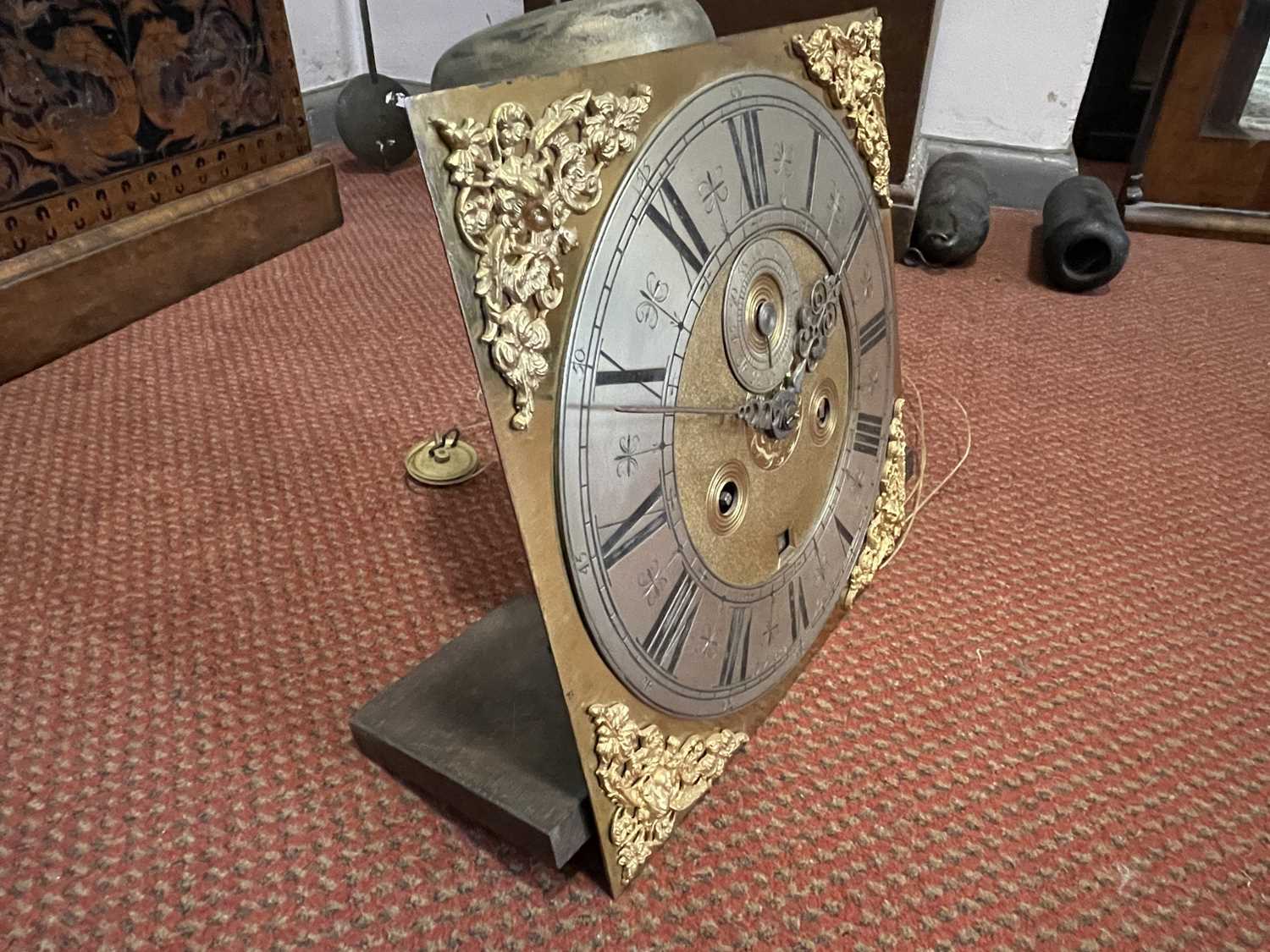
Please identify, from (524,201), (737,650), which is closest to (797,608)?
(737,650)

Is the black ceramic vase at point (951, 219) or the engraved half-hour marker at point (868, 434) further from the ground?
the engraved half-hour marker at point (868, 434)

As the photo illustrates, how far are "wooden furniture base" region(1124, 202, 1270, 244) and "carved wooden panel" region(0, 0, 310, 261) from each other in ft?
6.77

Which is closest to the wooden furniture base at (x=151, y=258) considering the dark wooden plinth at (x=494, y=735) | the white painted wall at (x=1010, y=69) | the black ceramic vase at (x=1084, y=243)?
the dark wooden plinth at (x=494, y=735)

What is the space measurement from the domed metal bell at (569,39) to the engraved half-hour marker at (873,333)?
35 centimetres

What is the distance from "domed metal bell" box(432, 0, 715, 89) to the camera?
0.75 m

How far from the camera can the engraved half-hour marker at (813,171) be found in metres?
0.83

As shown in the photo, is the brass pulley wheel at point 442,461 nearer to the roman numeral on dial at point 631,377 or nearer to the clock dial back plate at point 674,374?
the clock dial back plate at point 674,374

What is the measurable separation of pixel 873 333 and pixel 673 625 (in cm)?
44

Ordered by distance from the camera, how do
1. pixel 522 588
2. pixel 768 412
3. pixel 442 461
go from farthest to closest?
→ 1. pixel 442 461
2. pixel 522 588
3. pixel 768 412

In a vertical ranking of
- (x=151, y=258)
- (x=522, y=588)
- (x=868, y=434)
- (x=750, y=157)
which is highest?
(x=750, y=157)

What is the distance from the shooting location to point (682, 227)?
68 cm

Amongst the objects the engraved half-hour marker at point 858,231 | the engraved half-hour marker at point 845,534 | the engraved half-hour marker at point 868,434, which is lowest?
the engraved half-hour marker at point 845,534

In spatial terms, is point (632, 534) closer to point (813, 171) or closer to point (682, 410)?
point (682, 410)

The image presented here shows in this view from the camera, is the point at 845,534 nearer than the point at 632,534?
No
